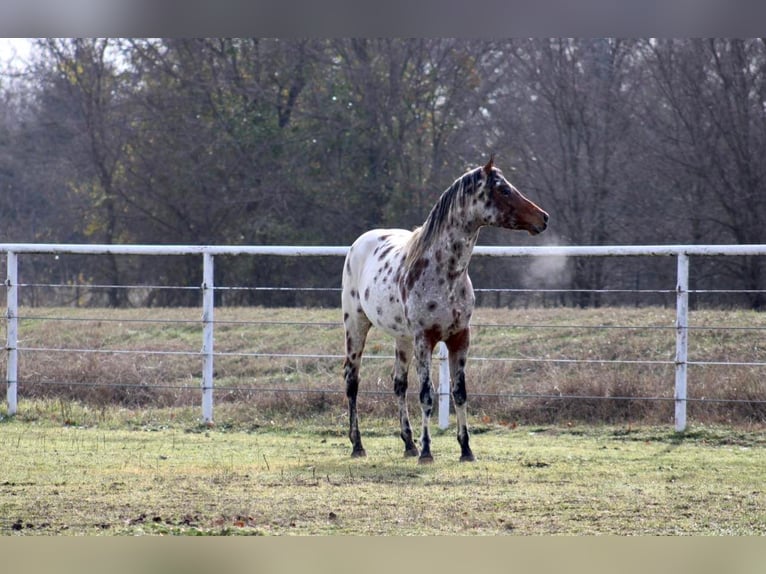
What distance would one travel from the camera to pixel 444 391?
9.70 metres

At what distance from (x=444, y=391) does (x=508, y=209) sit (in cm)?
263

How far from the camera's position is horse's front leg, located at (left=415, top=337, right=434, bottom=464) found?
304 inches

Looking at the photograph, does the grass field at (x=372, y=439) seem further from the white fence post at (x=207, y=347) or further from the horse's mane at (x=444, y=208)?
the horse's mane at (x=444, y=208)

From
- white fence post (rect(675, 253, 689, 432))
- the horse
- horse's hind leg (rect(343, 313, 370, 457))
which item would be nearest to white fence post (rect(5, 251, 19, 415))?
horse's hind leg (rect(343, 313, 370, 457))

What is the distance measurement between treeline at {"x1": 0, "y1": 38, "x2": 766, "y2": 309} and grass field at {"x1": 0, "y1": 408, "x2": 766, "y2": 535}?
10.8 metres

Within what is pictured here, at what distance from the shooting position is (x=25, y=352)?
14023 millimetres

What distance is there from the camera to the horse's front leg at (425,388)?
7.71m

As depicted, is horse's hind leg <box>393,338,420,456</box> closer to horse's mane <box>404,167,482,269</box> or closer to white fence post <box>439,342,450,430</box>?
horse's mane <box>404,167,482,269</box>

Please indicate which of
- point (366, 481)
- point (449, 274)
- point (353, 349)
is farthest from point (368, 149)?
point (366, 481)

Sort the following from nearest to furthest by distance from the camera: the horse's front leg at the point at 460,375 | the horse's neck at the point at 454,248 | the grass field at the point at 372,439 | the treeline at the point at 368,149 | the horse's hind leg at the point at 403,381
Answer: the grass field at the point at 372,439 → the horse's neck at the point at 454,248 → the horse's front leg at the point at 460,375 → the horse's hind leg at the point at 403,381 → the treeline at the point at 368,149

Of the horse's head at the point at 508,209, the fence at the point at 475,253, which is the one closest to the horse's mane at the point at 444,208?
the horse's head at the point at 508,209

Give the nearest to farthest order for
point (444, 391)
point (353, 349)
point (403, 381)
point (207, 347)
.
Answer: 1. point (403, 381)
2. point (353, 349)
3. point (444, 391)
4. point (207, 347)

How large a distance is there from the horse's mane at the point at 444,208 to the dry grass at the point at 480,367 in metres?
1.96

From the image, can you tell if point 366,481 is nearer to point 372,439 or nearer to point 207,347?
point 372,439
